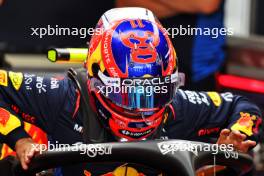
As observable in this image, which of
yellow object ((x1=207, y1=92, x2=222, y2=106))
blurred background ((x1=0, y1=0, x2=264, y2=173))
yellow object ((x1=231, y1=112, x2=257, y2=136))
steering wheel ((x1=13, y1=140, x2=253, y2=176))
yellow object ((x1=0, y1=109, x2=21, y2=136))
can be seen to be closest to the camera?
steering wheel ((x1=13, y1=140, x2=253, y2=176))

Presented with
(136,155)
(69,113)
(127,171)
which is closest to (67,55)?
(69,113)

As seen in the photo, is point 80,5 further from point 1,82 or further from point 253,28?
point 1,82

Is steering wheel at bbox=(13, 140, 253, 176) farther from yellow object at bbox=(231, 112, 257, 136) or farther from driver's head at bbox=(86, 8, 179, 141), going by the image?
yellow object at bbox=(231, 112, 257, 136)

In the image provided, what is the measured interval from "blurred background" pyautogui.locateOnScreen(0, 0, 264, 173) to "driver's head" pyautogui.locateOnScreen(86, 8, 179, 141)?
175 cm

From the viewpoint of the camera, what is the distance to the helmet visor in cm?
245

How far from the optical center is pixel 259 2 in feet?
17.8

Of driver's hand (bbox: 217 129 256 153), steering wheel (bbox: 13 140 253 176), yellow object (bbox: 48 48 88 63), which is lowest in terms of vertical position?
driver's hand (bbox: 217 129 256 153)

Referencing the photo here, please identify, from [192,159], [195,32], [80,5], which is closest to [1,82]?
[192,159]

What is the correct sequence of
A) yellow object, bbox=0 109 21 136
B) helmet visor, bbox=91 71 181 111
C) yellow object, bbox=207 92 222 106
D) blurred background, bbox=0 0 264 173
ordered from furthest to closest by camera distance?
blurred background, bbox=0 0 264 173 < yellow object, bbox=207 92 222 106 < yellow object, bbox=0 109 21 136 < helmet visor, bbox=91 71 181 111

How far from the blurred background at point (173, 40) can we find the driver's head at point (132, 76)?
68.8 inches

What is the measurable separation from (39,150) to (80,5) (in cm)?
275

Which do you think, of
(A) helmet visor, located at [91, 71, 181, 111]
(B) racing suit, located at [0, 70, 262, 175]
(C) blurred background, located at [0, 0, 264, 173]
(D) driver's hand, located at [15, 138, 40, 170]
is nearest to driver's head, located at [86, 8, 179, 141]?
(A) helmet visor, located at [91, 71, 181, 111]

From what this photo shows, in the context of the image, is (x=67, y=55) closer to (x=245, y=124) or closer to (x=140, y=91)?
(x=140, y=91)

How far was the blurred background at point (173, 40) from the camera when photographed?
4559 millimetres
